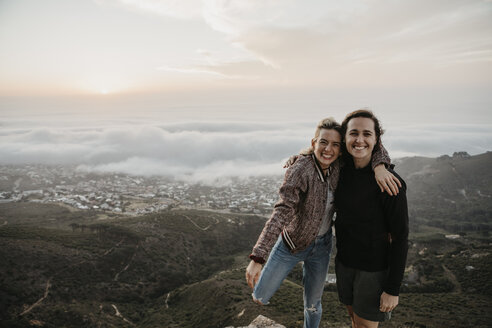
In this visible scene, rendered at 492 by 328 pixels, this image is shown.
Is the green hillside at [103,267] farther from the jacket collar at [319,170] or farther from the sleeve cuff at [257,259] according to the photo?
the jacket collar at [319,170]

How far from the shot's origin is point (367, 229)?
301 centimetres

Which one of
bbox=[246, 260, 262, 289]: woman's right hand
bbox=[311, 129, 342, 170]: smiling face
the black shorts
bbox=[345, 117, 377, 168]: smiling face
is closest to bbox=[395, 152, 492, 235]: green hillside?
the black shorts

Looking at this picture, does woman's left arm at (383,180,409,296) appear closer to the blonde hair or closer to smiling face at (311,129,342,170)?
smiling face at (311,129,342,170)

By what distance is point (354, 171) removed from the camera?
3.19 m

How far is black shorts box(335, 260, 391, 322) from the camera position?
125 inches

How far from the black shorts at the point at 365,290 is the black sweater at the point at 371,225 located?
0.10 metres

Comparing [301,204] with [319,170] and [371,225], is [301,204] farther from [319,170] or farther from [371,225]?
[371,225]

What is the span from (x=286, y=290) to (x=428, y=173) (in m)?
108

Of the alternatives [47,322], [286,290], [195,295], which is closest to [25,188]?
[47,322]

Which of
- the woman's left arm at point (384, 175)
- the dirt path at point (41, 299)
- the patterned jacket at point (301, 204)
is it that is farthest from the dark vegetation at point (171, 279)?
the woman's left arm at point (384, 175)

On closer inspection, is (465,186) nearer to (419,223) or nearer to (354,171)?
(419,223)

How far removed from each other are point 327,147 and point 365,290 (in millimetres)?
1906

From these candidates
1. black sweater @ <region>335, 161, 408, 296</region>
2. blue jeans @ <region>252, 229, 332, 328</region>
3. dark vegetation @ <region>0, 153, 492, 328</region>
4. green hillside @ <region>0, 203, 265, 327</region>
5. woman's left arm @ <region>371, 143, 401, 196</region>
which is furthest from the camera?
green hillside @ <region>0, 203, 265, 327</region>

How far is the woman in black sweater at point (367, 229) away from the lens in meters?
2.89
